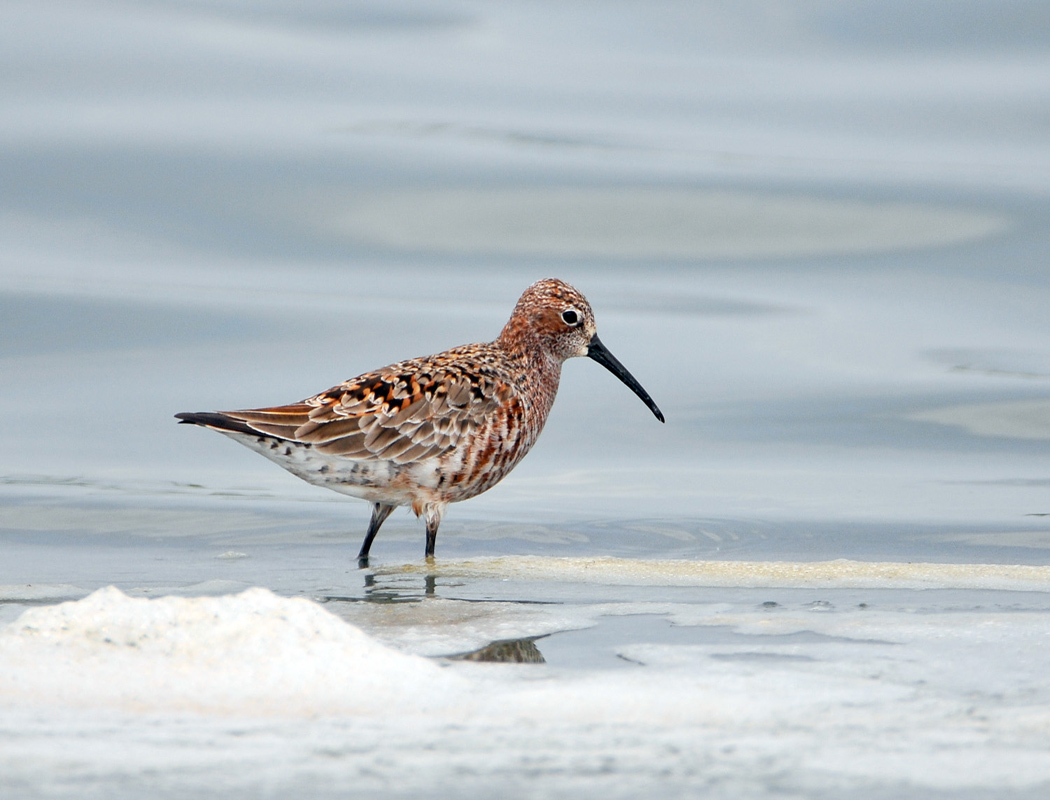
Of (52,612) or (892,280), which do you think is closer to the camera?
(52,612)

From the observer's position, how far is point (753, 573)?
6680mm

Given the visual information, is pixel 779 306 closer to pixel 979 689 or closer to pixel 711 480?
pixel 711 480

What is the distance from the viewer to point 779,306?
13219 millimetres

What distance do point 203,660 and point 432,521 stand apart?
3.17 meters

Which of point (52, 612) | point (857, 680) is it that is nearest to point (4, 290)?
point (52, 612)

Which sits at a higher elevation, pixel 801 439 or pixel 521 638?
pixel 801 439

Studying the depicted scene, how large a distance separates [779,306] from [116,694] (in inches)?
386

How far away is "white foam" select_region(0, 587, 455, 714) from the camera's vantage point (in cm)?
416

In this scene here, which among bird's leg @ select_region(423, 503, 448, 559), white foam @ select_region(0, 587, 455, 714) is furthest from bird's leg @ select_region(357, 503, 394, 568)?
white foam @ select_region(0, 587, 455, 714)

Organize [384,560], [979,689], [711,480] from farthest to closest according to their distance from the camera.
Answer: [711,480], [384,560], [979,689]

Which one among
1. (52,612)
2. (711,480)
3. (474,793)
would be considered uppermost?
(711,480)

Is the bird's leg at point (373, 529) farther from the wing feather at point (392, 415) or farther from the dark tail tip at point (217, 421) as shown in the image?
the dark tail tip at point (217, 421)

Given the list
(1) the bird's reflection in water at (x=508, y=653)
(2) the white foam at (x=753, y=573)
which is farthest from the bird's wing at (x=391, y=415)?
(1) the bird's reflection in water at (x=508, y=653)

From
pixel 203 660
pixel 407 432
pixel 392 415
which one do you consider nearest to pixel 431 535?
pixel 407 432
